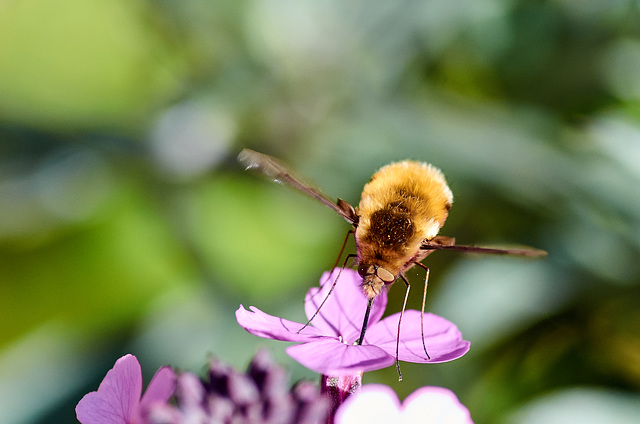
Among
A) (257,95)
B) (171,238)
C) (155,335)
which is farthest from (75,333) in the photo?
(257,95)

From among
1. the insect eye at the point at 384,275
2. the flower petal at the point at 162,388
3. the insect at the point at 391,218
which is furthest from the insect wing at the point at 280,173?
the flower petal at the point at 162,388

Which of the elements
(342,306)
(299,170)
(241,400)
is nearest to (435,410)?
(241,400)

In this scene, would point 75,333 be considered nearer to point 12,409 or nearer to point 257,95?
point 12,409

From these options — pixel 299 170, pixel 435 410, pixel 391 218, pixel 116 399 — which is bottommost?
pixel 116 399

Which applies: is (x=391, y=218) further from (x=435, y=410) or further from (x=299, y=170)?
(x=299, y=170)

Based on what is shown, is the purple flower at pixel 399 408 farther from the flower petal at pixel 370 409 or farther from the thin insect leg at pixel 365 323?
the thin insect leg at pixel 365 323
